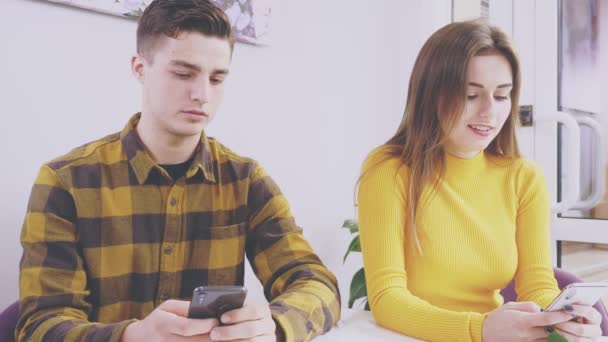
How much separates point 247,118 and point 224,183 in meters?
0.69

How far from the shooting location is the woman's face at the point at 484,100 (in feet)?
4.34

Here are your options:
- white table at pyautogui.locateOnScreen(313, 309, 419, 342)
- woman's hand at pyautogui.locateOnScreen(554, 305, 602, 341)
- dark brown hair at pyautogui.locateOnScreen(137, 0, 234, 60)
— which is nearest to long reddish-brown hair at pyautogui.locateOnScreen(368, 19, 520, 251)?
white table at pyautogui.locateOnScreen(313, 309, 419, 342)

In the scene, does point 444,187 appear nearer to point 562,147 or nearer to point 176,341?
point 176,341

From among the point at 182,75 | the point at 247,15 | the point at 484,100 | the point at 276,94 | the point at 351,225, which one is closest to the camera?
the point at 182,75

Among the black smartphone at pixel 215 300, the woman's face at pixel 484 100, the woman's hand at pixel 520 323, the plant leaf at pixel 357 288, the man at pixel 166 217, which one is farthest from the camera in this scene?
the plant leaf at pixel 357 288

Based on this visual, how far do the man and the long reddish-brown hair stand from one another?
1.04ft

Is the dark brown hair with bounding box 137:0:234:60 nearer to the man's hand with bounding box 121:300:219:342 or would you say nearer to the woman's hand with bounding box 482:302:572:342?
the man's hand with bounding box 121:300:219:342

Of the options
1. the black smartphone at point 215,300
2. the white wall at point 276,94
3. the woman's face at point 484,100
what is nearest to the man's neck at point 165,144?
the white wall at point 276,94

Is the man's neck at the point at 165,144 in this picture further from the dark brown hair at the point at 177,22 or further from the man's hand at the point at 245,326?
the man's hand at the point at 245,326

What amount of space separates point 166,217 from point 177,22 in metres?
0.42

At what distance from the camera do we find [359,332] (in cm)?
113

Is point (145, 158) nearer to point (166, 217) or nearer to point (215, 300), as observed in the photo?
point (166, 217)

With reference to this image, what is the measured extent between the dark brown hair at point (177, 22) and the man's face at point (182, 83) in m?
0.02

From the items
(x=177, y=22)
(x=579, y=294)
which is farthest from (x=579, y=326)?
(x=177, y=22)
